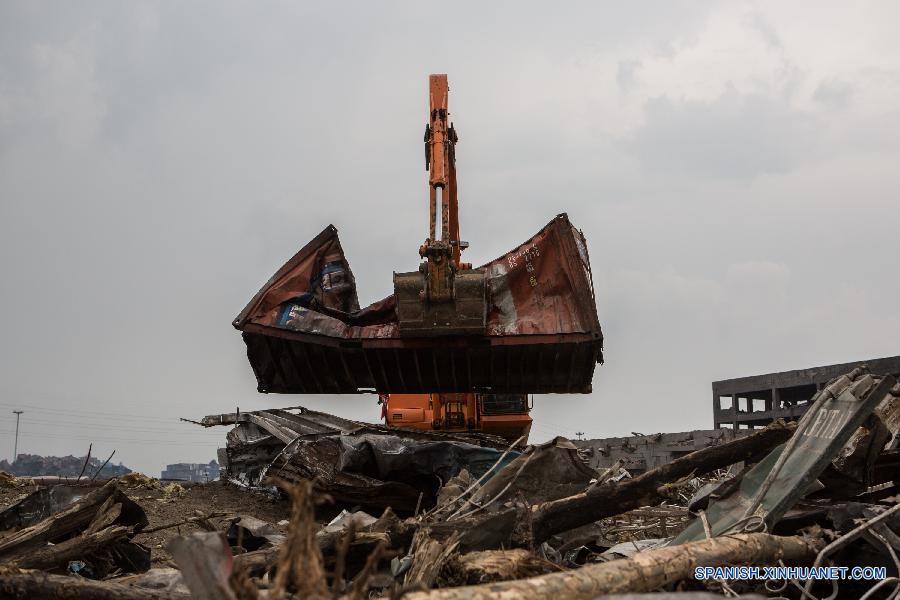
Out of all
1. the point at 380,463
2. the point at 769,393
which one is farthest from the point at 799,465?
the point at 769,393

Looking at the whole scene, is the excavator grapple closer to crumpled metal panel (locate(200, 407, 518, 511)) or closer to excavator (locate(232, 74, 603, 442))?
excavator (locate(232, 74, 603, 442))

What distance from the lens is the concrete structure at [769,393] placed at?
80.2 feet

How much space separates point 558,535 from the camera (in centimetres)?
511

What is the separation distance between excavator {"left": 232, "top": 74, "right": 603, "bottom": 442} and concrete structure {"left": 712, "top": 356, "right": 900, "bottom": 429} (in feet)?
58.0

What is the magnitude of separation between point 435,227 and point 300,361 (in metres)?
2.03

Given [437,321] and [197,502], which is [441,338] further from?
[197,502]

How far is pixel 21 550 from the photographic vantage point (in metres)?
4.34

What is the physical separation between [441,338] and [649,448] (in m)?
13.5

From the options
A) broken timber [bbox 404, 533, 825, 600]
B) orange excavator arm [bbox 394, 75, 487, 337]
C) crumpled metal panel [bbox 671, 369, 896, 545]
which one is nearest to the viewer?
broken timber [bbox 404, 533, 825, 600]

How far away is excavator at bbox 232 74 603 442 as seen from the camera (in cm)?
763

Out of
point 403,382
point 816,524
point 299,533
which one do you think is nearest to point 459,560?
point 299,533

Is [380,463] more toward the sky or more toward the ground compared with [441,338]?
more toward the ground

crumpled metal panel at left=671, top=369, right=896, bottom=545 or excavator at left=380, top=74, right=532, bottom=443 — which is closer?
crumpled metal panel at left=671, top=369, right=896, bottom=545

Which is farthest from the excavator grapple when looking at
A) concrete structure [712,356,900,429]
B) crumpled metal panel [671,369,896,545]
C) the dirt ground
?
concrete structure [712,356,900,429]
